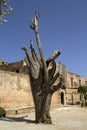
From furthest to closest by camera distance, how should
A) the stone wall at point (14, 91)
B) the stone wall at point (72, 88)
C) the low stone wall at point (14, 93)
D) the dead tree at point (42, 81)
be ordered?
the stone wall at point (72, 88) < the stone wall at point (14, 91) < the low stone wall at point (14, 93) < the dead tree at point (42, 81)

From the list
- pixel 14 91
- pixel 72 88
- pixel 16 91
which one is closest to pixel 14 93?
pixel 14 91

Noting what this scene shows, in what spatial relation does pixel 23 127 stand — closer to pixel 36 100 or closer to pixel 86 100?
pixel 36 100

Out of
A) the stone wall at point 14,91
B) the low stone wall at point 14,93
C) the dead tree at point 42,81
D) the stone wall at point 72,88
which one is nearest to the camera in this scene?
the dead tree at point 42,81

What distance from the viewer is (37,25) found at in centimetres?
1508

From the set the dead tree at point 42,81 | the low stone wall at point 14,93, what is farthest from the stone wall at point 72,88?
the dead tree at point 42,81

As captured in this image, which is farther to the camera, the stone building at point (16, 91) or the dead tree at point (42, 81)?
the stone building at point (16, 91)

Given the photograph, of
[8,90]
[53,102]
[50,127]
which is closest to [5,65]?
[53,102]

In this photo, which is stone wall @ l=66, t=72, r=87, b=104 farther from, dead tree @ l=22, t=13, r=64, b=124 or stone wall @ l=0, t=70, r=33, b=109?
dead tree @ l=22, t=13, r=64, b=124

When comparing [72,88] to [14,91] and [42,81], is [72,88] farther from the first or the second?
[42,81]

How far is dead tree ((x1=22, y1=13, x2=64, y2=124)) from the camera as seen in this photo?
14977mm

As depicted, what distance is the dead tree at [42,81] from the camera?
14977mm

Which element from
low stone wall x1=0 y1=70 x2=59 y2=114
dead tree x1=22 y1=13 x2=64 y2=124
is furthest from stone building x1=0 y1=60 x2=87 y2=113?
dead tree x1=22 y1=13 x2=64 y2=124

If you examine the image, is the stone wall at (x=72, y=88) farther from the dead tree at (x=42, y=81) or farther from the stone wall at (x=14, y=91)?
the dead tree at (x=42, y=81)

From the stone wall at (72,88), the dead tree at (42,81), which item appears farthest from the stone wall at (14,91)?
the stone wall at (72,88)
